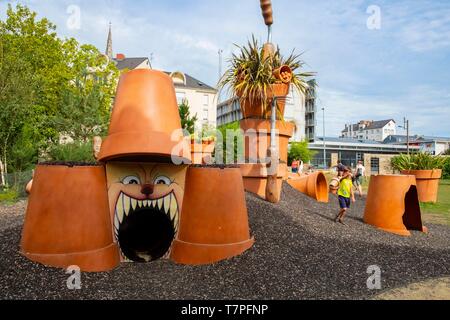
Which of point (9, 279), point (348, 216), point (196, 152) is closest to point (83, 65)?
point (196, 152)

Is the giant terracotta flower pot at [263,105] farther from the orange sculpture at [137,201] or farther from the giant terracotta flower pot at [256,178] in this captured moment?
the orange sculpture at [137,201]

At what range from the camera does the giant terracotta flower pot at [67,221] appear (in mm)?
5379

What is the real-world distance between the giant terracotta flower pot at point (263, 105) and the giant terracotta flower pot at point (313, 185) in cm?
304

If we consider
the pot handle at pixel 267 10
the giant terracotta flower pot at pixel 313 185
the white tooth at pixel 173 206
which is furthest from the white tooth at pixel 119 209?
the giant terracotta flower pot at pixel 313 185

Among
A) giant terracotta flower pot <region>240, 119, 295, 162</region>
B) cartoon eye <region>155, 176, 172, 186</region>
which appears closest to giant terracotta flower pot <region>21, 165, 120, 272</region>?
cartoon eye <region>155, 176, 172, 186</region>

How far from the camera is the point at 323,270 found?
5.85 metres

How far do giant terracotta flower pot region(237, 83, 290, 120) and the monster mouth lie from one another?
545 cm

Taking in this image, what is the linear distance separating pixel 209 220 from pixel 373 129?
102 metres

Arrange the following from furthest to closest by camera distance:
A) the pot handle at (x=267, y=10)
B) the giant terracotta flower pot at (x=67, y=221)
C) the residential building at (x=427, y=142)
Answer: the residential building at (x=427, y=142)
the pot handle at (x=267, y=10)
the giant terracotta flower pot at (x=67, y=221)

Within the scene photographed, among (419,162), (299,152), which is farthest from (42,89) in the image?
(299,152)

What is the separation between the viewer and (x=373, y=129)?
3935 inches

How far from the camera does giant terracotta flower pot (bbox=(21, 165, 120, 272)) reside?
212 inches

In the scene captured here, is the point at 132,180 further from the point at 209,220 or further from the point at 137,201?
the point at 209,220
